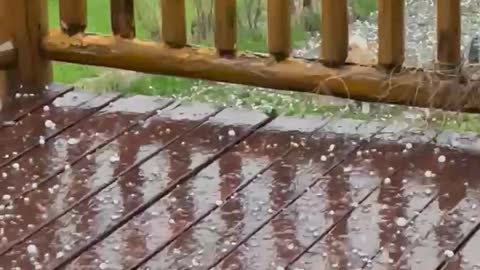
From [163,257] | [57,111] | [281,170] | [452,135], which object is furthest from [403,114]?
[163,257]

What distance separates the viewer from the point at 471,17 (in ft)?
13.1

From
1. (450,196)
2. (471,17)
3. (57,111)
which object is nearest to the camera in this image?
(450,196)

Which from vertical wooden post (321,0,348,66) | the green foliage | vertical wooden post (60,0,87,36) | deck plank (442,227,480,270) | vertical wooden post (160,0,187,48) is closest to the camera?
deck plank (442,227,480,270)

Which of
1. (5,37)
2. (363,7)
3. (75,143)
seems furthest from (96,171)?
(363,7)

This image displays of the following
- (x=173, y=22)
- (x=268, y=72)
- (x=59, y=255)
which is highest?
(x=173, y=22)

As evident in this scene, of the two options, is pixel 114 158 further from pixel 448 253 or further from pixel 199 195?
pixel 448 253

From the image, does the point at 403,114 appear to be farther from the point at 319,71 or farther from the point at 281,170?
the point at 281,170

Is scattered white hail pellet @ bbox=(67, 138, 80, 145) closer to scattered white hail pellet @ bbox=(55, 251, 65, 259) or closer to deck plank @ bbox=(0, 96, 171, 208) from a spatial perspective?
deck plank @ bbox=(0, 96, 171, 208)

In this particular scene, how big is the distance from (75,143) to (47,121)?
0.16 metres

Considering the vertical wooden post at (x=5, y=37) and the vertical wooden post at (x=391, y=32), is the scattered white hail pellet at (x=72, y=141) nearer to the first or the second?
the vertical wooden post at (x=5, y=37)

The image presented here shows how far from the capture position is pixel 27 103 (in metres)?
3.05

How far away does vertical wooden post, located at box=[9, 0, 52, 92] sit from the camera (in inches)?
120

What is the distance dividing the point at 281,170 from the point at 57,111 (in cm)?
66

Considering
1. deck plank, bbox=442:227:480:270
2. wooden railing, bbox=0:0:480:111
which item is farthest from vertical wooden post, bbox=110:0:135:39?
deck plank, bbox=442:227:480:270
